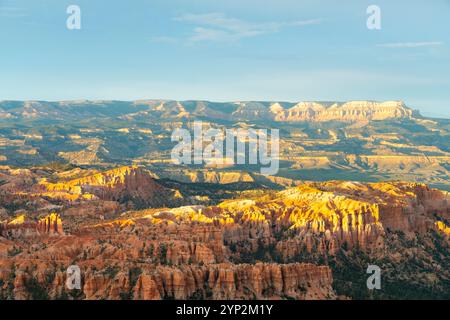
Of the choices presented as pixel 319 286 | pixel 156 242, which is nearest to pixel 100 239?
pixel 156 242

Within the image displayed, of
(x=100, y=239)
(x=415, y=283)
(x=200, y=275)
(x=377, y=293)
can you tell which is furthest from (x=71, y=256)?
(x=415, y=283)

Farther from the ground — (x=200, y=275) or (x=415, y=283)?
(x=200, y=275)

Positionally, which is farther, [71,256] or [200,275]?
[71,256]

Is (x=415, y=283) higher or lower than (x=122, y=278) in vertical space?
lower
